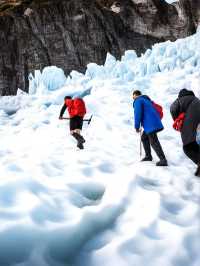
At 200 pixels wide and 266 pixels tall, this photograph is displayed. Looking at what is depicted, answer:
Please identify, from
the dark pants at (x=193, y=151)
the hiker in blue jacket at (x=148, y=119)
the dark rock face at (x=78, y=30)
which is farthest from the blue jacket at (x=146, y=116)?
the dark rock face at (x=78, y=30)

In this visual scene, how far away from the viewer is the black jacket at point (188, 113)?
5.66m

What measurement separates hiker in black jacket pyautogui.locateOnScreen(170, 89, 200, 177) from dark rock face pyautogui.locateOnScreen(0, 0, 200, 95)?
94.1 ft

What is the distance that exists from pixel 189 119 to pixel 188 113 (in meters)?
0.10

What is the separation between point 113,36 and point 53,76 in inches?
643

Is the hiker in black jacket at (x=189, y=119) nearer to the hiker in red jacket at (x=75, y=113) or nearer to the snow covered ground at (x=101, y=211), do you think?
the snow covered ground at (x=101, y=211)

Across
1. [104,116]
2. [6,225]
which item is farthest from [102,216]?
[104,116]

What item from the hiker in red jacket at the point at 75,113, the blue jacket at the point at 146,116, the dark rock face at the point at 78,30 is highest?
the dark rock face at the point at 78,30

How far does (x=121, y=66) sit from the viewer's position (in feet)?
77.6

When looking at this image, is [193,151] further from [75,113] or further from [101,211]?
[75,113]

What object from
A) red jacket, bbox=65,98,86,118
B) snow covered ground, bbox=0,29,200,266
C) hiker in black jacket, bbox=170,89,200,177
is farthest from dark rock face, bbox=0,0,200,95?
hiker in black jacket, bbox=170,89,200,177

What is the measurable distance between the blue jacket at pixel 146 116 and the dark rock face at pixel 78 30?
27612mm

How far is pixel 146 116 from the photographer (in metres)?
6.82

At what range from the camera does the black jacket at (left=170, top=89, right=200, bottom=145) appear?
5.66 metres

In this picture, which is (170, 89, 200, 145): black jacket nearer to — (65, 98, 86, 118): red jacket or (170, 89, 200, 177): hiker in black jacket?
Result: (170, 89, 200, 177): hiker in black jacket
